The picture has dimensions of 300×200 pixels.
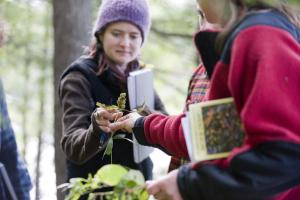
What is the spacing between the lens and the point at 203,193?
5.89ft

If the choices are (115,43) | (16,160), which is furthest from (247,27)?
(16,160)

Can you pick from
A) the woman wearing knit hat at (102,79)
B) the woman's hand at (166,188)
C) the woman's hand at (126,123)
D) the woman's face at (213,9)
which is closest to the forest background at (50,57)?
the woman wearing knit hat at (102,79)

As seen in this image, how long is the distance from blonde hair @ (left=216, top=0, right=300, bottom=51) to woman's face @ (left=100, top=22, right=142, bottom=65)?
1.52 meters

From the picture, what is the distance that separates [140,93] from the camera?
3.24 metres

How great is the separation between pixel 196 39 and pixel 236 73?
0.25 metres

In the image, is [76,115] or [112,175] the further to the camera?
[76,115]

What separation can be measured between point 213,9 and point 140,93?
51.2 inches

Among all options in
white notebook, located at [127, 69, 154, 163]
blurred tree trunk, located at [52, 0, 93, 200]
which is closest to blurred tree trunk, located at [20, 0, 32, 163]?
blurred tree trunk, located at [52, 0, 93, 200]

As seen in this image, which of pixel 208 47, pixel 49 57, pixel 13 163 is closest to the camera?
pixel 208 47

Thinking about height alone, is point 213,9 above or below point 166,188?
above

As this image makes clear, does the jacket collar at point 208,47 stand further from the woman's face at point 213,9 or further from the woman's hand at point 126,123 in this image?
the woman's hand at point 126,123

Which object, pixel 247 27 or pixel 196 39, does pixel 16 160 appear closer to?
pixel 196 39

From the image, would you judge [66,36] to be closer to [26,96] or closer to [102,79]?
[102,79]

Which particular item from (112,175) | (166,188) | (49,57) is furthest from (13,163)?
(49,57)
